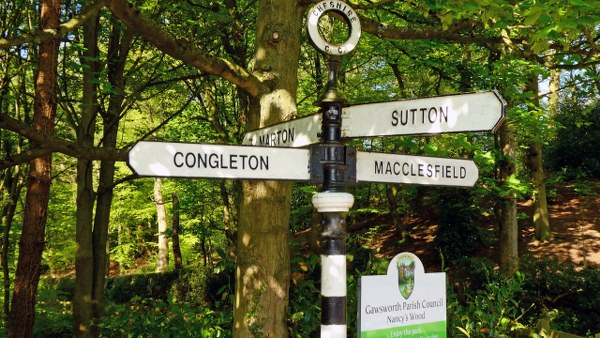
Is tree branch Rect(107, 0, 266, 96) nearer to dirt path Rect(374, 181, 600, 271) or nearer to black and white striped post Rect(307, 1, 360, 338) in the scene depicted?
black and white striped post Rect(307, 1, 360, 338)

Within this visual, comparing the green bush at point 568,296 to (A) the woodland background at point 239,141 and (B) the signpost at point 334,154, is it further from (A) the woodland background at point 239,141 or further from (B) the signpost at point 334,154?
(B) the signpost at point 334,154

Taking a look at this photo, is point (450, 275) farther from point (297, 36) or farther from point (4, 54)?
point (4, 54)

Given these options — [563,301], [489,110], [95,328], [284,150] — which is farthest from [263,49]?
[563,301]

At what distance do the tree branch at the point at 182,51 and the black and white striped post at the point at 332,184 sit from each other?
5.76ft

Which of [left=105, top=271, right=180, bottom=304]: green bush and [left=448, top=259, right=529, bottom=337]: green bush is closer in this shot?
[left=448, top=259, right=529, bottom=337]: green bush

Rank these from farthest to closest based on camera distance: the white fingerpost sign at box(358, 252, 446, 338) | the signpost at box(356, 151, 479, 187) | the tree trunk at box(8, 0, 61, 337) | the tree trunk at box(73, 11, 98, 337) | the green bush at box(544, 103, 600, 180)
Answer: the green bush at box(544, 103, 600, 180), the tree trunk at box(73, 11, 98, 337), the tree trunk at box(8, 0, 61, 337), the white fingerpost sign at box(358, 252, 446, 338), the signpost at box(356, 151, 479, 187)

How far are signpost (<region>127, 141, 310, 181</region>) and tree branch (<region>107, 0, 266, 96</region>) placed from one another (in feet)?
5.41

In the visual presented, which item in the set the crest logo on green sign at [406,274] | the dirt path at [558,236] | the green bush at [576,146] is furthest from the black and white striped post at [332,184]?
the green bush at [576,146]

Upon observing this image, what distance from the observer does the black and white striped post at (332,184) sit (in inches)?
98.7

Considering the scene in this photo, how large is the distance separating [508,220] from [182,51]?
9473mm

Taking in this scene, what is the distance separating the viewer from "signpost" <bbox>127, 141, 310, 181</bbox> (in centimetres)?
248

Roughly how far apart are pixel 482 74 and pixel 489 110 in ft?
21.4

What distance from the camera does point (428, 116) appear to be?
270 centimetres

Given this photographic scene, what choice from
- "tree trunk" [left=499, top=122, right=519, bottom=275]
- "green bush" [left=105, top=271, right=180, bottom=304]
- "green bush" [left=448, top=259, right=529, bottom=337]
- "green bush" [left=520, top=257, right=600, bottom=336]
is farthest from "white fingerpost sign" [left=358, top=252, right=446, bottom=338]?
"green bush" [left=105, top=271, right=180, bottom=304]
